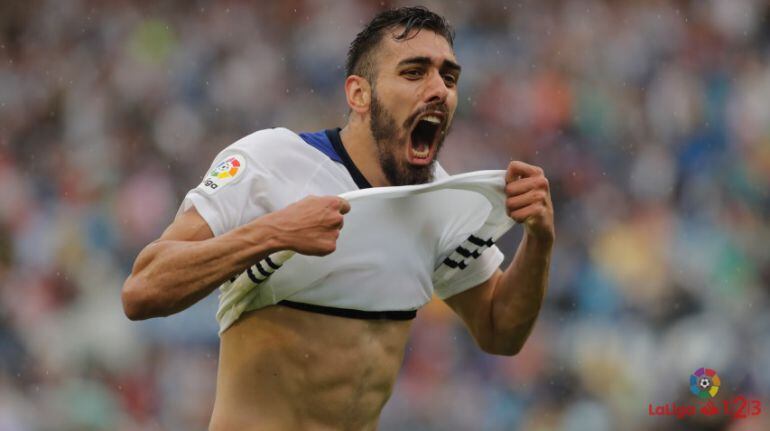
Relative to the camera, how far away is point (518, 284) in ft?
12.4

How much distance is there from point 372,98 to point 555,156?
4037 mm

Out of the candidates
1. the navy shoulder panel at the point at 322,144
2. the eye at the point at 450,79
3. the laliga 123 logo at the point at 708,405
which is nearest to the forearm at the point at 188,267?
the navy shoulder panel at the point at 322,144

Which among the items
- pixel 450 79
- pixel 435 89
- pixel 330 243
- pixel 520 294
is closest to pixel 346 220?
pixel 330 243

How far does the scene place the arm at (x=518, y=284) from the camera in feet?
11.2

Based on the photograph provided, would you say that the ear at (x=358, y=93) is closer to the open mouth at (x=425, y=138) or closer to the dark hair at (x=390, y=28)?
the dark hair at (x=390, y=28)

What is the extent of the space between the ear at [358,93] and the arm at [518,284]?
527mm

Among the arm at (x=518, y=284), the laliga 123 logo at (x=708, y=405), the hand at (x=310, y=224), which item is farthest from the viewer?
the laliga 123 logo at (x=708, y=405)

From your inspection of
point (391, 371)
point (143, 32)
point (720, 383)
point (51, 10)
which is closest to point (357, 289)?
point (391, 371)

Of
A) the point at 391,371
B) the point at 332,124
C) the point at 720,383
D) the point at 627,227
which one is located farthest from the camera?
the point at 332,124

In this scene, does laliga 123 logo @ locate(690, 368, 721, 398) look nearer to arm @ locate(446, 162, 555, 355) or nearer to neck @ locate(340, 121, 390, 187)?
arm @ locate(446, 162, 555, 355)

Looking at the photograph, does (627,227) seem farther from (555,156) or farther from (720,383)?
(720,383)

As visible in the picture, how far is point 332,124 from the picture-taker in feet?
26.2

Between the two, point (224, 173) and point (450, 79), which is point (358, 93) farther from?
point (224, 173)

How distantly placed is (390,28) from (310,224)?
0.99 meters
